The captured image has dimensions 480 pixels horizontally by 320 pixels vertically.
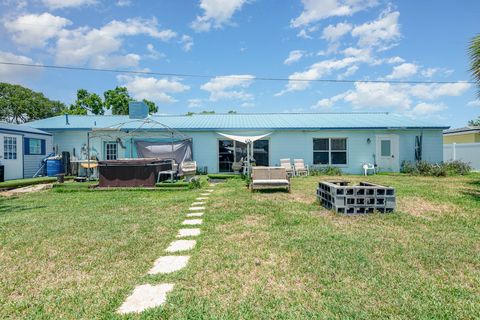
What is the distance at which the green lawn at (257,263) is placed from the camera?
2629 mm

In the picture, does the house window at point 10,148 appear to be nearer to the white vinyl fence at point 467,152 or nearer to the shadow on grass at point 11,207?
the shadow on grass at point 11,207

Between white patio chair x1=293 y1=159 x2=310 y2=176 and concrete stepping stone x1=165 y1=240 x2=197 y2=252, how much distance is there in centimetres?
1153

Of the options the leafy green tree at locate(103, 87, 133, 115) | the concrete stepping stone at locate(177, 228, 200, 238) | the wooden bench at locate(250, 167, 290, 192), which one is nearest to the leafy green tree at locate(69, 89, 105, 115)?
the leafy green tree at locate(103, 87, 133, 115)

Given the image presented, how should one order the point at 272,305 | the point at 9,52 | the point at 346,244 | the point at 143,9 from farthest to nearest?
the point at 9,52
the point at 143,9
the point at 346,244
the point at 272,305

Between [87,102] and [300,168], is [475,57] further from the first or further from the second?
[87,102]

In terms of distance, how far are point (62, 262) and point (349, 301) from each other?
3.64 meters

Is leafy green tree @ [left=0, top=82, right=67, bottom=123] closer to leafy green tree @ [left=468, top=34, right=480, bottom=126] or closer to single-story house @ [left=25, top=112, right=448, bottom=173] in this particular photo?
single-story house @ [left=25, top=112, right=448, bottom=173]

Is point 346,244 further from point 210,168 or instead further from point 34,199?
point 210,168

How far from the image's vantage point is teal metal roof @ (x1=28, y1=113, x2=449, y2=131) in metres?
16.3

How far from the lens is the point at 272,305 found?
8.69 ft

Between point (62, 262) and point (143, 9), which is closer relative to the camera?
point (62, 262)

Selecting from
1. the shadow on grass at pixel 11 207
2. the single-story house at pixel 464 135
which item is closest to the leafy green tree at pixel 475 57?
the shadow on grass at pixel 11 207

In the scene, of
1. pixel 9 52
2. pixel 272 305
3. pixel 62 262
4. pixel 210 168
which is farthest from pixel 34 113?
pixel 272 305

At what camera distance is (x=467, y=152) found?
20.3 meters
